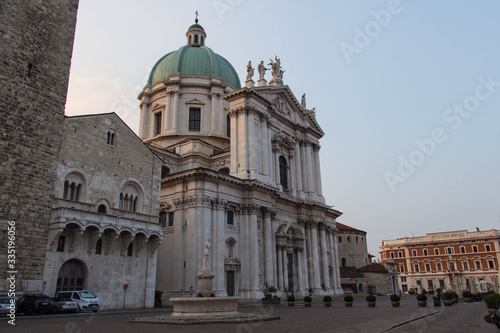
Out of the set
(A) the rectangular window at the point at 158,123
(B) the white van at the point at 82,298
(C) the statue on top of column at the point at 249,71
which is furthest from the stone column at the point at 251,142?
(B) the white van at the point at 82,298

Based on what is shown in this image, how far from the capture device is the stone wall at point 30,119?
2156 centimetres

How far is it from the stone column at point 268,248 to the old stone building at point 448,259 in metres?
54.1

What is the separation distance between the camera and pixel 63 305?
21.4 metres

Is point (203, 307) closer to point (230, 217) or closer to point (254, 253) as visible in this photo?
point (254, 253)

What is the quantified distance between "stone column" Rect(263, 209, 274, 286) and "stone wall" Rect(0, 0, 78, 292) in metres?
21.3

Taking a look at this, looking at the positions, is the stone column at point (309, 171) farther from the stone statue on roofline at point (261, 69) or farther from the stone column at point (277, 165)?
the stone statue on roofline at point (261, 69)

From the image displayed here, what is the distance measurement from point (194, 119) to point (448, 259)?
62.8 m

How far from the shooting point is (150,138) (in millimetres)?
50531

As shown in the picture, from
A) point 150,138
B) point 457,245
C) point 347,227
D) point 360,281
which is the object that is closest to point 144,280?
point 150,138

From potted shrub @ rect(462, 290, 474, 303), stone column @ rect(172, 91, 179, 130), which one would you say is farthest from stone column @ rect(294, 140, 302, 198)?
potted shrub @ rect(462, 290, 474, 303)

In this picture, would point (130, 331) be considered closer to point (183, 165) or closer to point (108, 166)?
point (108, 166)

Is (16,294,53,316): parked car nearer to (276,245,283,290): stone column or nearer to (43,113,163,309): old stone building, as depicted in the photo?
(43,113,163,309): old stone building

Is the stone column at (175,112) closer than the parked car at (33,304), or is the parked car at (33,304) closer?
the parked car at (33,304)

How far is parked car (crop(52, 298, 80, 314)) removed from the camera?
21.2 meters
